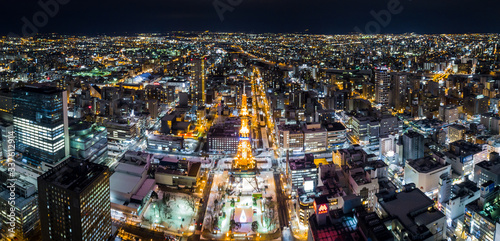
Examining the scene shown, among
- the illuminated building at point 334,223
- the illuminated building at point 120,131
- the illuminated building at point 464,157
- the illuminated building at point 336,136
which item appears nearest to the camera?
the illuminated building at point 334,223

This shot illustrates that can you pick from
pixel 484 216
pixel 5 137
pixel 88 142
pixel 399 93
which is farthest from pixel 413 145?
pixel 5 137

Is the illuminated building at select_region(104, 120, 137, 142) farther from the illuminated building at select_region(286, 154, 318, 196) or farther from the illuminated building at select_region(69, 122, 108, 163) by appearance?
the illuminated building at select_region(286, 154, 318, 196)

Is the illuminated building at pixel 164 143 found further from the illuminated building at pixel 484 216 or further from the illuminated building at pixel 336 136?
the illuminated building at pixel 484 216

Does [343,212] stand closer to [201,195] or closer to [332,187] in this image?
[332,187]

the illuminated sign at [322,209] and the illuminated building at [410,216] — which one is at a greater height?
the illuminated sign at [322,209]

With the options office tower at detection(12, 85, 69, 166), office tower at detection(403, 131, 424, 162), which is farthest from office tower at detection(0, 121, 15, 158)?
office tower at detection(403, 131, 424, 162)

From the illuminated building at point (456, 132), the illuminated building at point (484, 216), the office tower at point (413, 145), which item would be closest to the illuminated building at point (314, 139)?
the office tower at point (413, 145)
